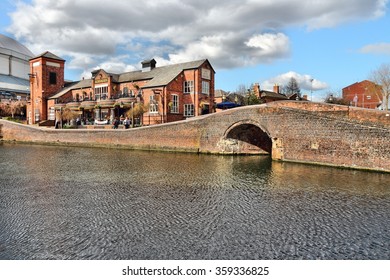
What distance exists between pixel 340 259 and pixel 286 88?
75311 mm

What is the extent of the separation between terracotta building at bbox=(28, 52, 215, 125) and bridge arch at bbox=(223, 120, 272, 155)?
13.0 metres

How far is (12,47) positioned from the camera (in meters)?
79.9

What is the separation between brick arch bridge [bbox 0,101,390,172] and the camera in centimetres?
1401

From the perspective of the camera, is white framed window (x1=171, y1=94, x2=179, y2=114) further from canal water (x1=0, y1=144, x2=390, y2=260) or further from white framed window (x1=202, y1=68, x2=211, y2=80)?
canal water (x1=0, y1=144, x2=390, y2=260)

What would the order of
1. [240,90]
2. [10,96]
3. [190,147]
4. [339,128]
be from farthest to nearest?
[240,90]
[10,96]
[190,147]
[339,128]

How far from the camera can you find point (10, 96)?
6000cm

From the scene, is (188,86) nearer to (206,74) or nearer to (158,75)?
(206,74)

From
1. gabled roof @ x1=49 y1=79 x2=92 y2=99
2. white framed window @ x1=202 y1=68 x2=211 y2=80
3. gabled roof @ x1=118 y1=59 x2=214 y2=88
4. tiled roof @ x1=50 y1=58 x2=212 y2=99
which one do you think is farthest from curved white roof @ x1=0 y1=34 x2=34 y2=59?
white framed window @ x1=202 y1=68 x2=211 y2=80

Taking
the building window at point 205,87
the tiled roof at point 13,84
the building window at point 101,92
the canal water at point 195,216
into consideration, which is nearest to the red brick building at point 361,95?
the building window at point 205,87

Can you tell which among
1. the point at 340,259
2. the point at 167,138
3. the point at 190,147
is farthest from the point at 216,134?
the point at 340,259

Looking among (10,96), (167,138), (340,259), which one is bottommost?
(340,259)

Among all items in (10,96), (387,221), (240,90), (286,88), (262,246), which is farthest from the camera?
(240,90)

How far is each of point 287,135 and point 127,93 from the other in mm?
24832
